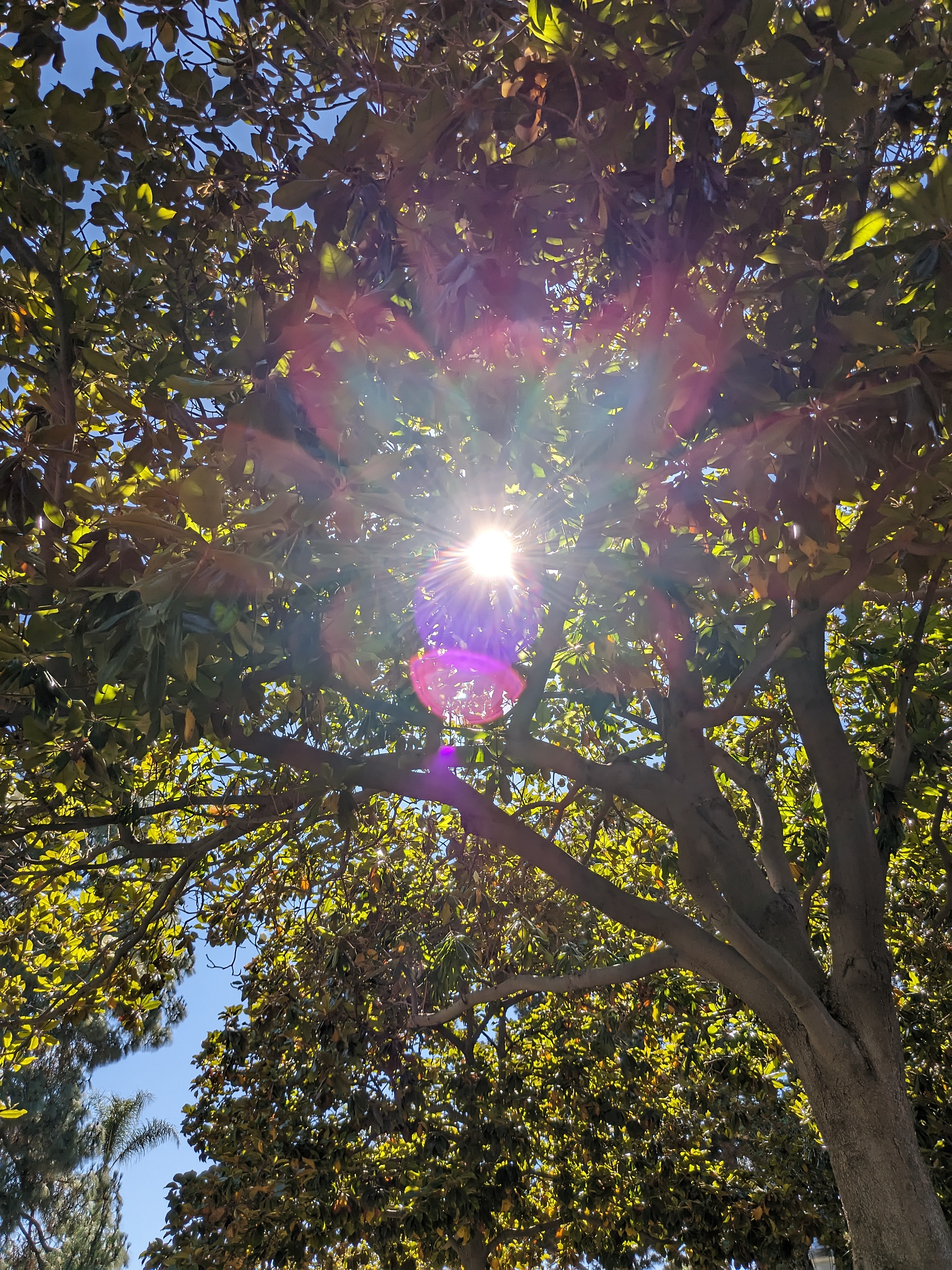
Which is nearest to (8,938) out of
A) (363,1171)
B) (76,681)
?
(76,681)

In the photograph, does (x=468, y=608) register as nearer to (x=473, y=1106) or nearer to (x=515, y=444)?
(x=515, y=444)

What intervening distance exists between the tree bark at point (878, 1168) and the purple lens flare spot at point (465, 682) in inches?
Answer: 95.4

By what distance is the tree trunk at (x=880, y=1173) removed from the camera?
3.31 metres

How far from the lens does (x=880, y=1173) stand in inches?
137

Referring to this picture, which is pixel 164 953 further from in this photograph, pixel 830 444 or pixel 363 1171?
pixel 830 444

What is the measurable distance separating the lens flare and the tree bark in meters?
2.84

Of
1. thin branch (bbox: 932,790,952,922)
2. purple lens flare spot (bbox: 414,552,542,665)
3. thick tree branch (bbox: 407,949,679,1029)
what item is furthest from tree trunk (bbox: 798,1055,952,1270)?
purple lens flare spot (bbox: 414,552,542,665)

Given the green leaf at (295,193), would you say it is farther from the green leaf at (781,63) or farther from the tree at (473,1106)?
the tree at (473,1106)

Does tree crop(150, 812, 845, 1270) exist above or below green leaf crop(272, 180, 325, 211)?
below

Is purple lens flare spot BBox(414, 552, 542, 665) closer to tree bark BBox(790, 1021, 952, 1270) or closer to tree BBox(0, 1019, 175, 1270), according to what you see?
tree bark BBox(790, 1021, 952, 1270)

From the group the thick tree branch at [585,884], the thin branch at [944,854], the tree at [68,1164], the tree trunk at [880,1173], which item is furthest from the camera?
the tree at [68,1164]

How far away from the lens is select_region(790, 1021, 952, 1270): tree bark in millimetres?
3314

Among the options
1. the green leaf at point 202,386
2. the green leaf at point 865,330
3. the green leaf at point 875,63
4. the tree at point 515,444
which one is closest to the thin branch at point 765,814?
the tree at point 515,444

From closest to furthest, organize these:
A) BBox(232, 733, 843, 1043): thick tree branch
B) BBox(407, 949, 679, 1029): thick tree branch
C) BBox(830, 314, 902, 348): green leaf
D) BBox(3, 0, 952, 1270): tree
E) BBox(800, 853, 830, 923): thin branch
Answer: BBox(830, 314, 902, 348): green leaf
BBox(3, 0, 952, 1270): tree
BBox(232, 733, 843, 1043): thick tree branch
BBox(407, 949, 679, 1029): thick tree branch
BBox(800, 853, 830, 923): thin branch
